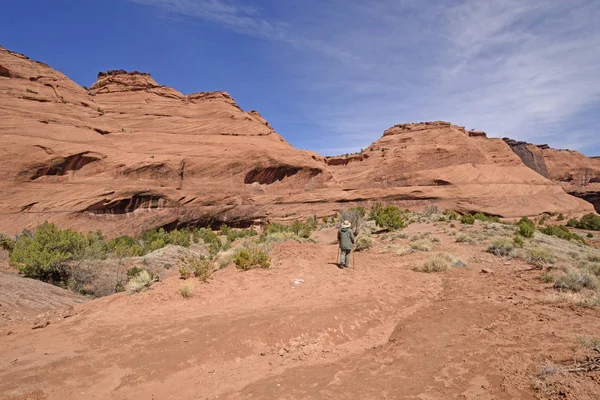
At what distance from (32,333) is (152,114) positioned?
2888 centimetres

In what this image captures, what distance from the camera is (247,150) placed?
29891mm

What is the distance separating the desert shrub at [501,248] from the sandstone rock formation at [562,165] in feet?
206

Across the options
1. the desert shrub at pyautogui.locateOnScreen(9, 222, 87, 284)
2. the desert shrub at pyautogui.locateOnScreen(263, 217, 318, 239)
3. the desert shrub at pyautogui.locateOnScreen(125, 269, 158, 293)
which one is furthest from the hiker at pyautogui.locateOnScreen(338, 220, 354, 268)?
the desert shrub at pyautogui.locateOnScreen(9, 222, 87, 284)

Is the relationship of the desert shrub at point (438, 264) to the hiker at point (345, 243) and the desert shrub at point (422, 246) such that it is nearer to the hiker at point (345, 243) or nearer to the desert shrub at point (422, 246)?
the desert shrub at point (422, 246)

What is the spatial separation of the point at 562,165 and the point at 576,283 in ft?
252

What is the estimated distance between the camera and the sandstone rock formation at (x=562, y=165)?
208 feet

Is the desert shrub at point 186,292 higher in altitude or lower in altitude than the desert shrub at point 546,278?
lower

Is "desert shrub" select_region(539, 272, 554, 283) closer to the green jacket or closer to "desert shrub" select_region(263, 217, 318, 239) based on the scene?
the green jacket

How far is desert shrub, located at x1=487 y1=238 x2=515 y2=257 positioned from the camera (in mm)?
11125

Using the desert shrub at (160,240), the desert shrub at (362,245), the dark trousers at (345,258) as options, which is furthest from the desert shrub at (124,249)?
the desert shrub at (362,245)

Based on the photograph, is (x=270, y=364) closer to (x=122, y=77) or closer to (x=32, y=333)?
(x=32, y=333)

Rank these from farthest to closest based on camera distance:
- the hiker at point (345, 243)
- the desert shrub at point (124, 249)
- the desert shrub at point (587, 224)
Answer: the desert shrub at point (587, 224)
the desert shrub at point (124, 249)
the hiker at point (345, 243)

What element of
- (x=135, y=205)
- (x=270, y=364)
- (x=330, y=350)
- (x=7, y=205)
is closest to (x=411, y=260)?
(x=330, y=350)

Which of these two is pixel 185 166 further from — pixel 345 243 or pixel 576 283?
pixel 576 283
